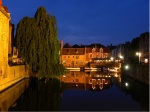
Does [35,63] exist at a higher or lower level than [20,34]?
lower

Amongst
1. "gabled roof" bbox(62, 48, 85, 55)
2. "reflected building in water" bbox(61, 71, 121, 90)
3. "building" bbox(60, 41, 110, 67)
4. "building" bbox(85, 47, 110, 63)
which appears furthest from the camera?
"gabled roof" bbox(62, 48, 85, 55)

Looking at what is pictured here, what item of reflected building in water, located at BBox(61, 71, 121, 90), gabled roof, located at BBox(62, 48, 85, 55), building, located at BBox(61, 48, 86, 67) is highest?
gabled roof, located at BBox(62, 48, 85, 55)

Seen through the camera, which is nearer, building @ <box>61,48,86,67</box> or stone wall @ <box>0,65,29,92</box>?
stone wall @ <box>0,65,29,92</box>

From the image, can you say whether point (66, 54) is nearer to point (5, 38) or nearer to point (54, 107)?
point (5, 38)

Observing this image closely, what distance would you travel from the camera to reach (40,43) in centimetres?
3108

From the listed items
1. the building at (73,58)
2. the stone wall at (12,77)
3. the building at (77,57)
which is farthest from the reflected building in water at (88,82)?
the building at (73,58)

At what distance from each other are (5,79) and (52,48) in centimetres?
785

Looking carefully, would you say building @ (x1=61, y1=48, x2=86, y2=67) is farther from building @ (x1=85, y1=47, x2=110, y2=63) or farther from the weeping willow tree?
the weeping willow tree

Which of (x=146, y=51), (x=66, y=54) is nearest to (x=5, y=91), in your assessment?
Result: (x=146, y=51)

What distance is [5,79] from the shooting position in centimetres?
2495

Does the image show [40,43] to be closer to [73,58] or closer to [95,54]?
[73,58]

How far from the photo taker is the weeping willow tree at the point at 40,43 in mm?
31203

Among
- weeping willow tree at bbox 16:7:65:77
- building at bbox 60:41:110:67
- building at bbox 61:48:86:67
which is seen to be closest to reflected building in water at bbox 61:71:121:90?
weeping willow tree at bbox 16:7:65:77

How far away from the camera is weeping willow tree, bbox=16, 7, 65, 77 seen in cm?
3120
